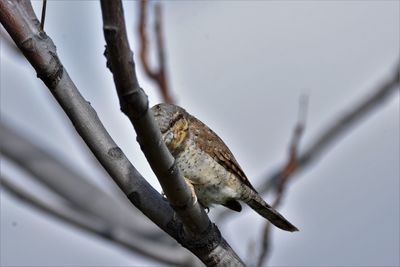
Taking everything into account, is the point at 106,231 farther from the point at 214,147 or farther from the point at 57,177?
the point at 57,177

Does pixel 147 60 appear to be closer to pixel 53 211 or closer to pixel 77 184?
pixel 53 211

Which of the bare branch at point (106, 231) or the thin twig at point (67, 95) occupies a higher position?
the bare branch at point (106, 231)

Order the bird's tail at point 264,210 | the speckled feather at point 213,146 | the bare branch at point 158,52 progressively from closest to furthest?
the bare branch at point 158,52 < the speckled feather at point 213,146 < the bird's tail at point 264,210

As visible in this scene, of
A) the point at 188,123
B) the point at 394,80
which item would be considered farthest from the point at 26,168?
the point at 394,80

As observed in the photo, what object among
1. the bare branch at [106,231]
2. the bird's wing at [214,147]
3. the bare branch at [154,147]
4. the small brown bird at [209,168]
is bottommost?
the bare branch at [154,147]

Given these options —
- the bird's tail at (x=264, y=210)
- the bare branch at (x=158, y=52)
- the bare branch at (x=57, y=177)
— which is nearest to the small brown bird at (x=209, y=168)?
the bird's tail at (x=264, y=210)

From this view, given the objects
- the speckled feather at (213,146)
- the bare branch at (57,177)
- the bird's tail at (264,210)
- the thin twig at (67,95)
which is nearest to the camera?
the thin twig at (67,95)

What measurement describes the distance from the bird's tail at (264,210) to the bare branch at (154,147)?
165 cm

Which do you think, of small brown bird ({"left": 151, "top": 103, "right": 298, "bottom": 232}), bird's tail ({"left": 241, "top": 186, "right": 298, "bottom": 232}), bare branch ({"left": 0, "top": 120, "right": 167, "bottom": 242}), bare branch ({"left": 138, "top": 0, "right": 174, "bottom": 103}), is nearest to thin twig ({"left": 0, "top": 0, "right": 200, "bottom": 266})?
small brown bird ({"left": 151, "top": 103, "right": 298, "bottom": 232})

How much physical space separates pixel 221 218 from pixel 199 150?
1.41ft

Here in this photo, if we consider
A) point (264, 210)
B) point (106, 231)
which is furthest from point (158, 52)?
point (264, 210)

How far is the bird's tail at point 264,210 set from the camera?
4840 mm

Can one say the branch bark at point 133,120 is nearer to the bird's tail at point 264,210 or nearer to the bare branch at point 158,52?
the bare branch at point 158,52

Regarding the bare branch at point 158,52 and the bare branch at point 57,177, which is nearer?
the bare branch at point 158,52
